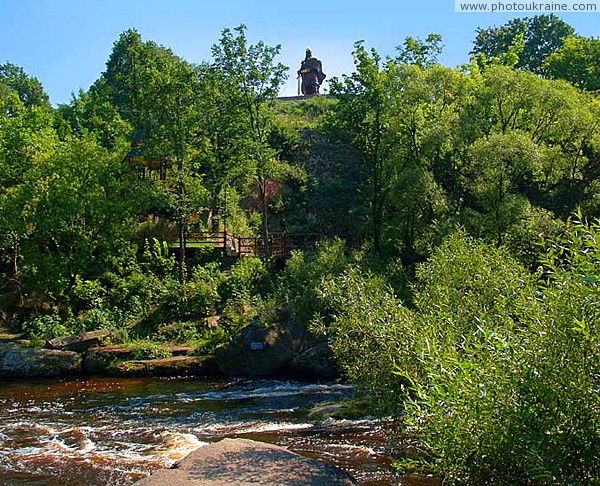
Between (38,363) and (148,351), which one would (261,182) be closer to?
(148,351)

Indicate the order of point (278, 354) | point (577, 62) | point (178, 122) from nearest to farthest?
point (278, 354)
point (178, 122)
point (577, 62)

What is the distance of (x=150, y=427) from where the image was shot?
1450 cm

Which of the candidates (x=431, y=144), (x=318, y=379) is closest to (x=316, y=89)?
(x=431, y=144)

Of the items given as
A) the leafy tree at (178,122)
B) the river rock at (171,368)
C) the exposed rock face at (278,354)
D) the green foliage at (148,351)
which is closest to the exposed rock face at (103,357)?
the green foliage at (148,351)

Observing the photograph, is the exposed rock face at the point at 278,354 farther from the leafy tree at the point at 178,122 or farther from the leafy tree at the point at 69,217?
the leafy tree at the point at 69,217

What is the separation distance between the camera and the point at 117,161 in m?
28.3

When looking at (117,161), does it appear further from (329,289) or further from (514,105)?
(329,289)

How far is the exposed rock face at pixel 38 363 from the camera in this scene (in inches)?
854

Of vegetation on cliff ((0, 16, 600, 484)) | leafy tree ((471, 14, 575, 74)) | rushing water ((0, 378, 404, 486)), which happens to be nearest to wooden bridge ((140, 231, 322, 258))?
vegetation on cliff ((0, 16, 600, 484))

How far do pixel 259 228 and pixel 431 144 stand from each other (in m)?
15.1

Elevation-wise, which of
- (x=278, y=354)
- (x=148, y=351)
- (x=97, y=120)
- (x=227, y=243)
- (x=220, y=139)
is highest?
(x=97, y=120)

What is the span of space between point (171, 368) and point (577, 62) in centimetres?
3258

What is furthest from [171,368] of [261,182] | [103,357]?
[261,182]

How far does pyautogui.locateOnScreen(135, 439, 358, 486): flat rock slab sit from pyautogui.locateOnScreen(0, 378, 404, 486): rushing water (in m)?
1.47
